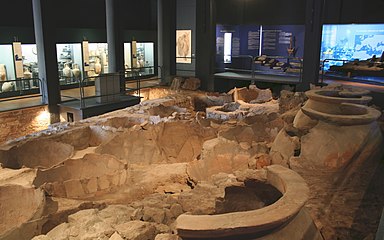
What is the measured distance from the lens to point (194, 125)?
8680 millimetres

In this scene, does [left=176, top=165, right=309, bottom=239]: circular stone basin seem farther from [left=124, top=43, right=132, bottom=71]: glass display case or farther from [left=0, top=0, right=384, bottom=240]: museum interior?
[left=124, top=43, right=132, bottom=71]: glass display case

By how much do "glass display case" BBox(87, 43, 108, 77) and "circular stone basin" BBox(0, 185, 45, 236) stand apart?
33.9 feet

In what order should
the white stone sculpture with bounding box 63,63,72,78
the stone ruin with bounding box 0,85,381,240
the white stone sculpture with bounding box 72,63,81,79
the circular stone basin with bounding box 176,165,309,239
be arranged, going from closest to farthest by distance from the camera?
the circular stone basin with bounding box 176,165,309,239
the stone ruin with bounding box 0,85,381,240
the white stone sculpture with bounding box 63,63,72,78
the white stone sculpture with bounding box 72,63,81,79

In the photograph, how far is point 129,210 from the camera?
4059 mm

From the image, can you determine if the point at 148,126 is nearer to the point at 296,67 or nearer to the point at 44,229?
the point at 44,229

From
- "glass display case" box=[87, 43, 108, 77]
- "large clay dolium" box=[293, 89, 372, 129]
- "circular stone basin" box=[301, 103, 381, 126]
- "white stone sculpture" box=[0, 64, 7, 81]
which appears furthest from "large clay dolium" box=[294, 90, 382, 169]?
"glass display case" box=[87, 43, 108, 77]

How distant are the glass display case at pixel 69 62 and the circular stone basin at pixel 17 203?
9.05 m

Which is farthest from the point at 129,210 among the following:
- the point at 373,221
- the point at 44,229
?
the point at 373,221

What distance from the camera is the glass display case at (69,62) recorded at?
13781mm

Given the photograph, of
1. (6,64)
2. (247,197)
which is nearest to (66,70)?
(6,64)

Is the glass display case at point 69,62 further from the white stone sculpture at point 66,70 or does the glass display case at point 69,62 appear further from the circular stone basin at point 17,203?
the circular stone basin at point 17,203

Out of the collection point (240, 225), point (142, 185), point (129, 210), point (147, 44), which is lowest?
point (142, 185)

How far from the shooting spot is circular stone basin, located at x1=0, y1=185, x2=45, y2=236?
4.94 m

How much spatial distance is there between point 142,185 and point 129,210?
6.78 feet
